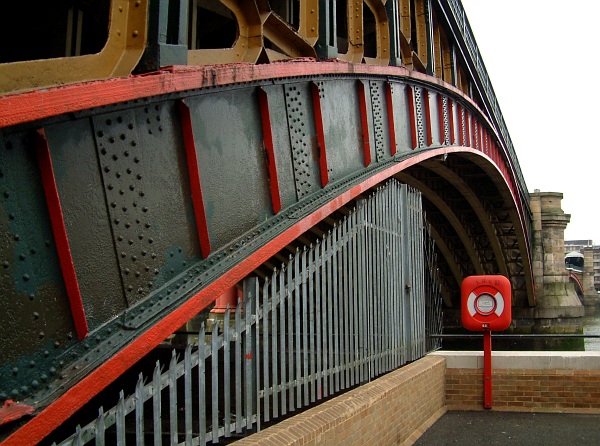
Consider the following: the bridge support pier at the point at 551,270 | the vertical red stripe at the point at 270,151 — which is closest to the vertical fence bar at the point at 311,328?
the vertical red stripe at the point at 270,151

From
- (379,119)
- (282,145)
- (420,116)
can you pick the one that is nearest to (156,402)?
(282,145)

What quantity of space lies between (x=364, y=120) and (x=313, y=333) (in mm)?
3233

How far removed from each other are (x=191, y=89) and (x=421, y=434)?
4695 millimetres

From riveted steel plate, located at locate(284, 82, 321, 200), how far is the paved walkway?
2.99 m

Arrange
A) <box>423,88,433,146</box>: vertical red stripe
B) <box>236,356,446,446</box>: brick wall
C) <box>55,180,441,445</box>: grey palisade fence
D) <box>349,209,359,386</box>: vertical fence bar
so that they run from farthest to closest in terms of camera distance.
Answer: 1. <box>423,88,433,146</box>: vertical red stripe
2. <box>349,209,359,386</box>: vertical fence bar
3. <box>236,356,446,446</box>: brick wall
4. <box>55,180,441,445</box>: grey palisade fence

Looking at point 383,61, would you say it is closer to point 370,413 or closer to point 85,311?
point 370,413

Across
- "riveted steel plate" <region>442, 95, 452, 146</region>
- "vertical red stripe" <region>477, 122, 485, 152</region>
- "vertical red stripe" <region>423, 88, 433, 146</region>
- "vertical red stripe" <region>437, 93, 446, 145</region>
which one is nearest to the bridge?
"vertical red stripe" <region>423, 88, 433, 146</region>

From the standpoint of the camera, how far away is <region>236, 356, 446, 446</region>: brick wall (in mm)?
4551

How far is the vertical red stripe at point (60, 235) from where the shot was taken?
3496mm

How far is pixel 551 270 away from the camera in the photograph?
121ft

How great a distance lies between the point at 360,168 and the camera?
7754 mm

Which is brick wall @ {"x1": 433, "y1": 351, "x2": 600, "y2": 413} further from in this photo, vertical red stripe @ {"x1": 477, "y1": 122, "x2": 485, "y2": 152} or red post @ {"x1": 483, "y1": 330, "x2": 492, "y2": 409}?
vertical red stripe @ {"x1": 477, "y1": 122, "x2": 485, "y2": 152}

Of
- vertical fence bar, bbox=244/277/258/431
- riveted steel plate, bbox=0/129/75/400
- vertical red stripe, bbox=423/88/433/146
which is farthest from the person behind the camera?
vertical red stripe, bbox=423/88/433/146

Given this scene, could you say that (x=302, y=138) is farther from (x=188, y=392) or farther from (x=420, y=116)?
(x=420, y=116)
